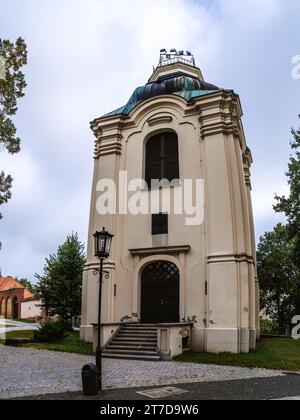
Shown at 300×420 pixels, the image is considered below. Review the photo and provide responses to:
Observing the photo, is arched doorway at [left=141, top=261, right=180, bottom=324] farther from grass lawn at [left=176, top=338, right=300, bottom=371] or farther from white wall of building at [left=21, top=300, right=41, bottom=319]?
white wall of building at [left=21, top=300, right=41, bottom=319]

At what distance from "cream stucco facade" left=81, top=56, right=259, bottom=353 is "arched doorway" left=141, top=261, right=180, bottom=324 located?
348 mm

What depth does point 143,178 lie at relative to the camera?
20.2m

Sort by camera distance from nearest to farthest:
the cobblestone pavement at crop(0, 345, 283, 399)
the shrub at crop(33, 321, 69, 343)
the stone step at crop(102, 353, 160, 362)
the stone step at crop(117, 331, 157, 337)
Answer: the cobblestone pavement at crop(0, 345, 283, 399)
the stone step at crop(102, 353, 160, 362)
the stone step at crop(117, 331, 157, 337)
the shrub at crop(33, 321, 69, 343)

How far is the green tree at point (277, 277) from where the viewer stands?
105ft

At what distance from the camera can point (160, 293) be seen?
18.3 meters

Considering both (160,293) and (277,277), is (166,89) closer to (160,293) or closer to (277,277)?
(160,293)

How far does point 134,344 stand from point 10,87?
34.2 feet

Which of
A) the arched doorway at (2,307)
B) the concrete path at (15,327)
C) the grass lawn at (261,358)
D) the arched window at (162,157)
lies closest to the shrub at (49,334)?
the concrete path at (15,327)

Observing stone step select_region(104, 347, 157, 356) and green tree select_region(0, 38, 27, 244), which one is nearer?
green tree select_region(0, 38, 27, 244)

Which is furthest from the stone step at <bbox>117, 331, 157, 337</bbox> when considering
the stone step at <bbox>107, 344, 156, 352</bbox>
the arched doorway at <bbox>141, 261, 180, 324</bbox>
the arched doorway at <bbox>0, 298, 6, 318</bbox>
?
the arched doorway at <bbox>0, 298, 6, 318</bbox>

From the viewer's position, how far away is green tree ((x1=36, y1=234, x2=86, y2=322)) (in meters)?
27.4

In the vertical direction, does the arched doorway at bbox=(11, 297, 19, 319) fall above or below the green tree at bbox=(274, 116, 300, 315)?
below

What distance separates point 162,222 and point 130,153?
170 inches
